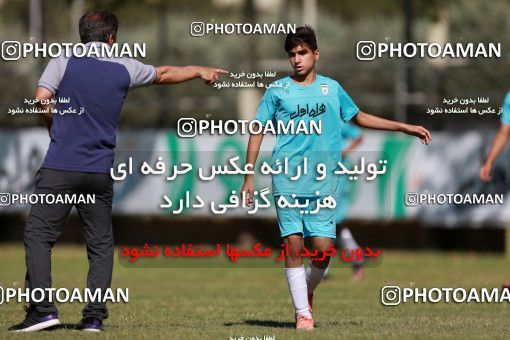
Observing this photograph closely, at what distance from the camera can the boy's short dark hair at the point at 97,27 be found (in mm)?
10164

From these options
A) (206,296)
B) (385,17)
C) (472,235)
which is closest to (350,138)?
(206,296)

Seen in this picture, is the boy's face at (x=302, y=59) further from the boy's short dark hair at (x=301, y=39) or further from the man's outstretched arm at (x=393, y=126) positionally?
the man's outstretched arm at (x=393, y=126)

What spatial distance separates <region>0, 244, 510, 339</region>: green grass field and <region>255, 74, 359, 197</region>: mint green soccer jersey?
1113 millimetres

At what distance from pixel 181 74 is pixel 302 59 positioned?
0.93 meters

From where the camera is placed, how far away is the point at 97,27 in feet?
33.4

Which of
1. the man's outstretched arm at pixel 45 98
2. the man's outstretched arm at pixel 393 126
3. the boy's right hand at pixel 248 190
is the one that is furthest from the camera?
the man's outstretched arm at pixel 393 126

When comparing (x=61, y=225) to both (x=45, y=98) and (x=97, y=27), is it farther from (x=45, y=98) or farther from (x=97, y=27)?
(x=97, y=27)

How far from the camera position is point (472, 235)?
23.0 meters

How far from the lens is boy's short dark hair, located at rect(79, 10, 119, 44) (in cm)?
1016

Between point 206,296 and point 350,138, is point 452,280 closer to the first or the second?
point 350,138

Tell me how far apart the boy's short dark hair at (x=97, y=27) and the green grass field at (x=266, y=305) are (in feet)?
7.09

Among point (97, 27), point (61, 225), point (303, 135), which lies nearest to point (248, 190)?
point (303, 135)

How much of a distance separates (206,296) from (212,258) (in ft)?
21.0

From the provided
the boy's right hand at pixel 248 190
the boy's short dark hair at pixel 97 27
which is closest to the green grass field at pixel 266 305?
the boy's right hand at pixel 248 190
